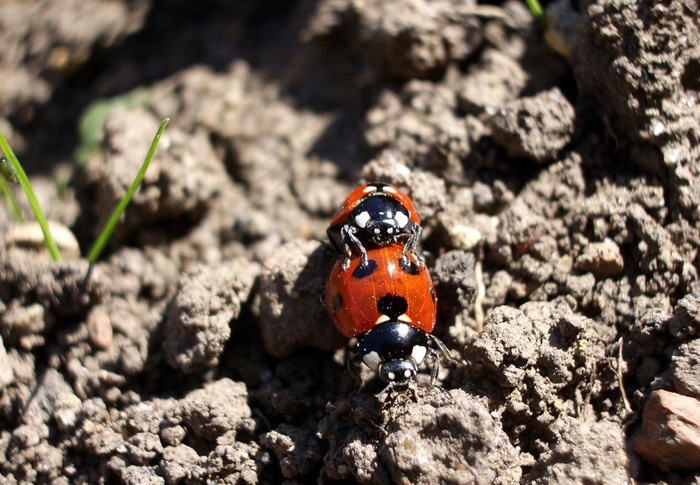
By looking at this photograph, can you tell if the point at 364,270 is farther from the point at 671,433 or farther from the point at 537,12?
the point at 537,12

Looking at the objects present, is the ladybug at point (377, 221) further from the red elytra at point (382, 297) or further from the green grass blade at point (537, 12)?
the green grass blade at point (537, 12)

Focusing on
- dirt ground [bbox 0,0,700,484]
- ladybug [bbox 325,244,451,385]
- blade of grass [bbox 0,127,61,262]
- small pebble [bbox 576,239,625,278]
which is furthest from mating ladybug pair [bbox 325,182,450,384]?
blade of grass [bbox 0,127,61,262]

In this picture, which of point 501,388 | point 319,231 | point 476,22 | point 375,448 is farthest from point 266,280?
point 476,22

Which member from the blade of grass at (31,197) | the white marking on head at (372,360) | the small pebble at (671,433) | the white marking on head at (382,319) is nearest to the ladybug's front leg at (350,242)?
the white marking on head at (382,319)

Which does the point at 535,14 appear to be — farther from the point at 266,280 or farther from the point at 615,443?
the point at 615,443

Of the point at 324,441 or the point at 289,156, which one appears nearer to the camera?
the point at 324,441

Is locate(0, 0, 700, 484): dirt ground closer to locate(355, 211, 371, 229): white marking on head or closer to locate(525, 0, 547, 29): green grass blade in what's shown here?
locate(525, 0, 547, 29): green grass blade
